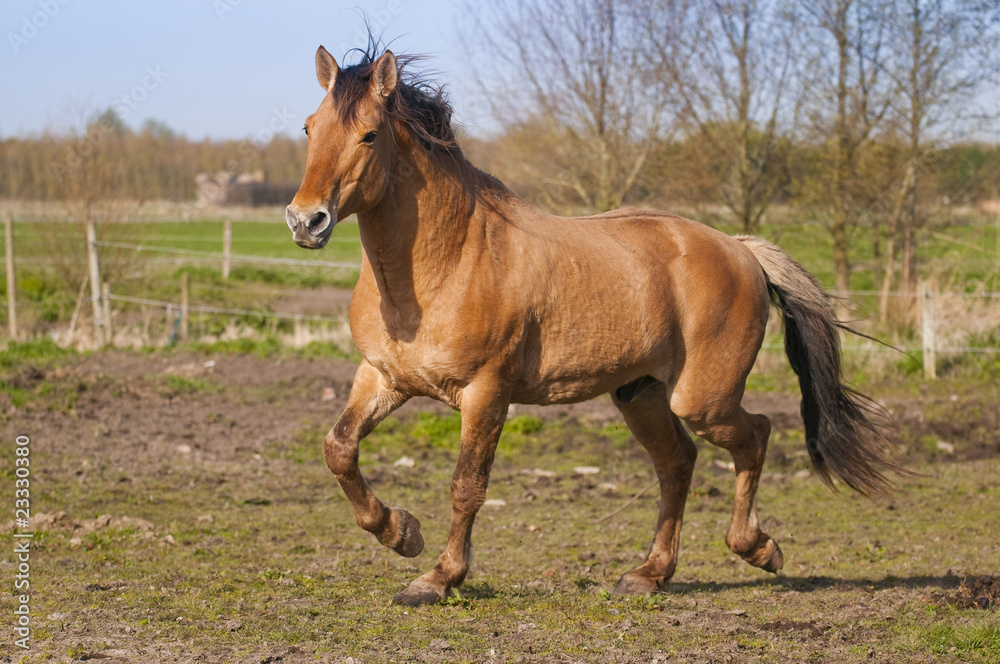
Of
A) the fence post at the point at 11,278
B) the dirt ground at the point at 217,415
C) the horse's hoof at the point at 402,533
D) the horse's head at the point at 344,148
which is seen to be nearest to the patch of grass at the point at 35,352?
the dirt ground at the point at 217,415

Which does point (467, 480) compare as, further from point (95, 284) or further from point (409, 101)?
point (95, 284)

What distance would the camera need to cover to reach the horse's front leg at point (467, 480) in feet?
13.1

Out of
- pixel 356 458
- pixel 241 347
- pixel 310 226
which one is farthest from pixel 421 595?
pixel 241 347

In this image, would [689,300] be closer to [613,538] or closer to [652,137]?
[613,538]

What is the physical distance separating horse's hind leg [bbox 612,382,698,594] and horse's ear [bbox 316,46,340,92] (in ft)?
7.68

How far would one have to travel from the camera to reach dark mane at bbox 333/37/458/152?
12.1ft

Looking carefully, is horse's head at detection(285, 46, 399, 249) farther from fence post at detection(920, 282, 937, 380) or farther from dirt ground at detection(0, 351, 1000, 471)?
fence post at detection(920, 282, 937, 380)

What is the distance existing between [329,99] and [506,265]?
107 centimetres

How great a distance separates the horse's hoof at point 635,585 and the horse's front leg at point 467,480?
963mm

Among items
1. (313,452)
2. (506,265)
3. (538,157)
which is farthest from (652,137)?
(506,265)

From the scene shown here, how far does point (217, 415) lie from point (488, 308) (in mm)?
6323

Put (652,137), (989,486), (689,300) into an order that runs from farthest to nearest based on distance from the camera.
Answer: (652,137), (989,486), (689,300)

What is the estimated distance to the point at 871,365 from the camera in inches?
449

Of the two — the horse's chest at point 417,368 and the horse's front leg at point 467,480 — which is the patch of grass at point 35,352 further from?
the horse's front leg at point 467,480
